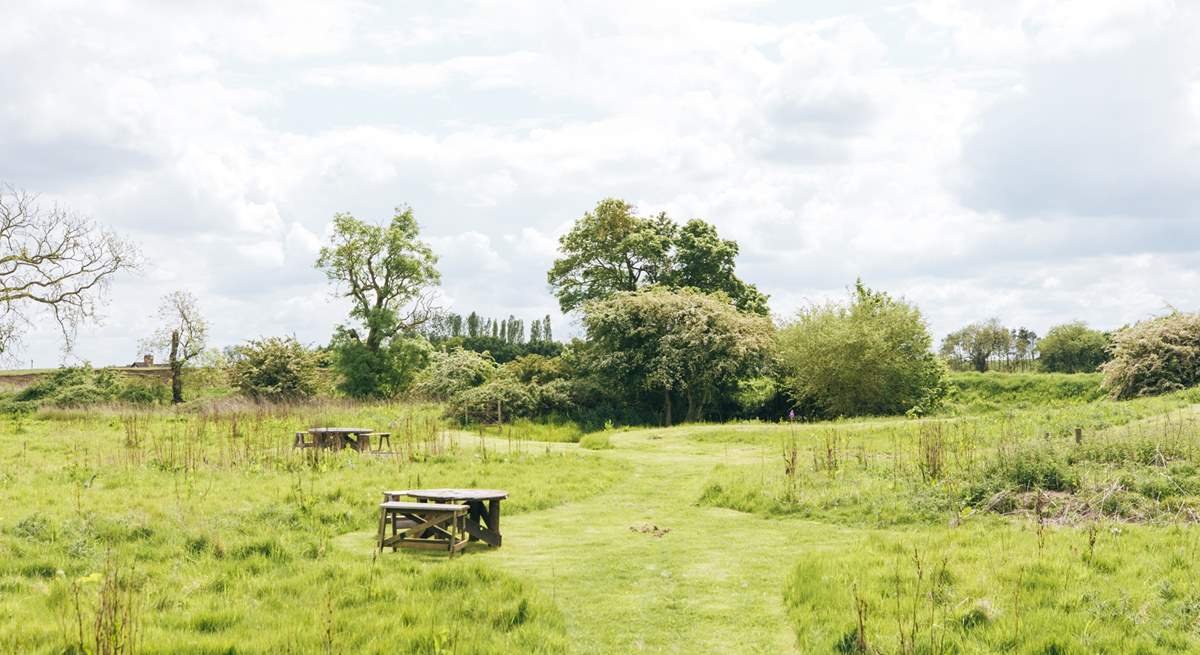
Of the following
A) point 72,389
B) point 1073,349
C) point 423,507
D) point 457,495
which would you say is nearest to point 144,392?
point 72,389

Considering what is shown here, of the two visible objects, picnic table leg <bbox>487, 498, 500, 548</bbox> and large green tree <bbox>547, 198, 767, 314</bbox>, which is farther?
large green tree <bbox>547, 198, 767, 314</bbox>

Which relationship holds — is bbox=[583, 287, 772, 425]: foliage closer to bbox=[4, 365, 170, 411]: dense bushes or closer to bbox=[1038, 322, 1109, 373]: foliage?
bbox=[4, 365, 170, 411]: dense bushes

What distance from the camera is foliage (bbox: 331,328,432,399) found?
45.7 metres

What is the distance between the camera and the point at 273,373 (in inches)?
1660

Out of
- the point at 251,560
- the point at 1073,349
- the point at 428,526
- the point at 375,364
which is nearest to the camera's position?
the point at 251,560

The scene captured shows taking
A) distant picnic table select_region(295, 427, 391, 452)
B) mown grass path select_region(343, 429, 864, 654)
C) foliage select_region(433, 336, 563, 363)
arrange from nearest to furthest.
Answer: mown grass path select_region(343, 429, 864, 654)
distant picnic table select_region(295, 427, 391, 452)
foliage select_region(433, 336, 563, 363)

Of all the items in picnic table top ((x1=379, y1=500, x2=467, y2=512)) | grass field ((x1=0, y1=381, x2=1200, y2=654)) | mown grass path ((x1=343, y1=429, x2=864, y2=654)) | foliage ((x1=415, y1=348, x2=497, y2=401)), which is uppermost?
foliage ((x1=415, y1=348, x2=497, y2=401))

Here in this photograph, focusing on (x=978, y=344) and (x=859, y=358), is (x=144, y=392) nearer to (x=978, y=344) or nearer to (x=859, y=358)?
(x=859, y=358)

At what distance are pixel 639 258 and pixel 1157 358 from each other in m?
24.2

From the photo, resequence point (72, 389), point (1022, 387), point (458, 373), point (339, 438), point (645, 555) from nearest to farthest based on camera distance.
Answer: point (645, 555) → point (339, 438) → point (458, 373) → point (72, 389) → point (1022, 387)

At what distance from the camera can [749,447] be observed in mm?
22859

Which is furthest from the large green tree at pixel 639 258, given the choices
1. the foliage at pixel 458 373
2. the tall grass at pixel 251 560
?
the tall grass at pixel 251 560

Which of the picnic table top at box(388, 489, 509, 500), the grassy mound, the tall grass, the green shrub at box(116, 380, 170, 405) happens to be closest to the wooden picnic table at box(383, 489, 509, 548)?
the picnic table top at box(388, 489, 509, 500)

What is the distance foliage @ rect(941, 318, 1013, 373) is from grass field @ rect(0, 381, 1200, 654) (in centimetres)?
5800
